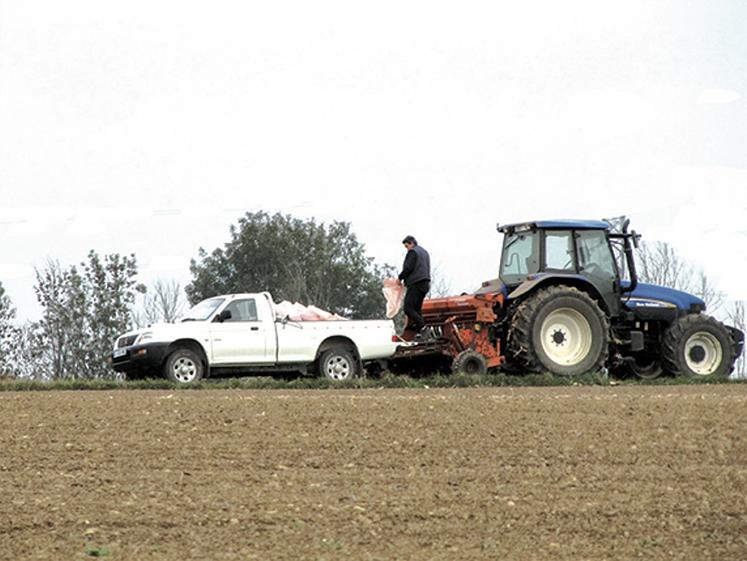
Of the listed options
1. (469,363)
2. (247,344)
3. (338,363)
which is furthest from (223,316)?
(469,363)

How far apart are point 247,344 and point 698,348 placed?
7.19 meters

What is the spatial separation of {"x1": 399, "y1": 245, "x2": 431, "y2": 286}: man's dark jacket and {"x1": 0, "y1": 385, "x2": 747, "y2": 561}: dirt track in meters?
5.47

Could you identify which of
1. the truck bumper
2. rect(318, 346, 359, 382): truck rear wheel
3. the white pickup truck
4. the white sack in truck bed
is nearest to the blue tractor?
the white pickup truck

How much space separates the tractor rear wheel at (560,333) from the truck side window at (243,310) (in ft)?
14.7

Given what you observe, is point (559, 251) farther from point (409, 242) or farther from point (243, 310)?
point (243, 310)

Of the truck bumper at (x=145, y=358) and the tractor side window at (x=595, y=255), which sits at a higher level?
the tractor side window at (x=595, y=255)

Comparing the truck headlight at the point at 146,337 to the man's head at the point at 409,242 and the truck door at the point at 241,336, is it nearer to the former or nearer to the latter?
the truck door at the point at 241,336

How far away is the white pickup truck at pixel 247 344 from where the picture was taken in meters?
21.7

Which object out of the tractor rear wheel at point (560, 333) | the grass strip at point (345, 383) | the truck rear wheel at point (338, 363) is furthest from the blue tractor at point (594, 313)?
the truck rear wheel at point (338, 363)

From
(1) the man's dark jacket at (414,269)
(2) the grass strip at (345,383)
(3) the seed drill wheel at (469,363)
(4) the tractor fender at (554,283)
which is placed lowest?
(2) the grass strip at (345,383)

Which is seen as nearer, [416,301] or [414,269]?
[414,269]

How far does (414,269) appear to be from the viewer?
21453mm

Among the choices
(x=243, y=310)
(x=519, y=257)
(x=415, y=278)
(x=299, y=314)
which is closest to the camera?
(x=415, y=278)

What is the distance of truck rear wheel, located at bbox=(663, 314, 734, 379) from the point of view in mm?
22095
